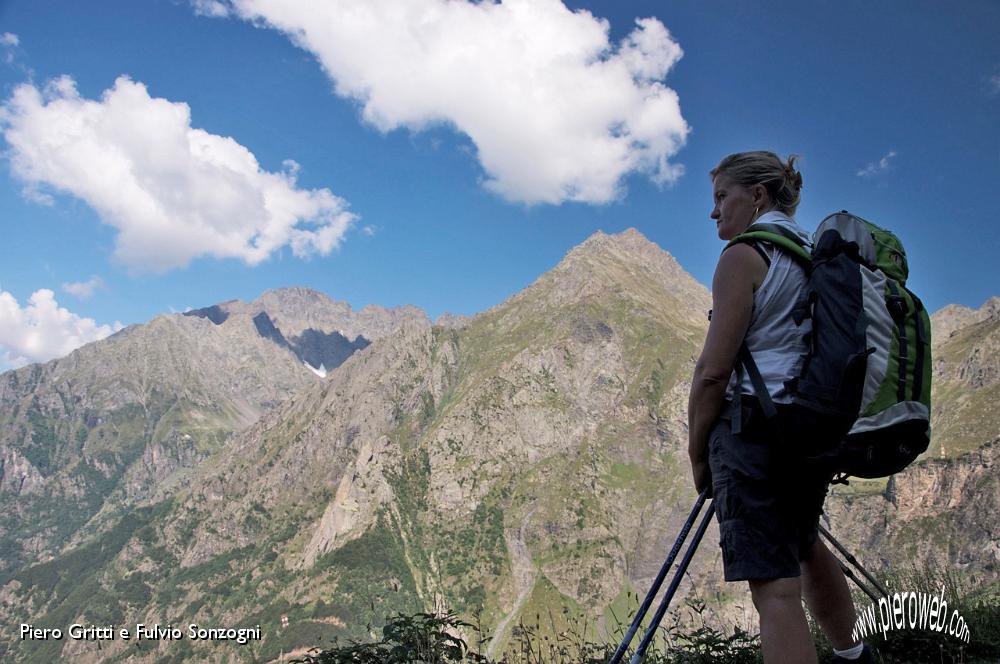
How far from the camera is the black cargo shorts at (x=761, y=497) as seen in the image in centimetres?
346

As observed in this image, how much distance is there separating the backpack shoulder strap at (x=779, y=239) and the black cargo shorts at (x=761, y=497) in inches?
36.3

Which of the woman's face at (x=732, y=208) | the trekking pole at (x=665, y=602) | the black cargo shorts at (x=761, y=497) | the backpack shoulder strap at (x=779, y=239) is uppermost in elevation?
the woman's face at (x=732, y=208)

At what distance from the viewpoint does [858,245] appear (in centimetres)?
371

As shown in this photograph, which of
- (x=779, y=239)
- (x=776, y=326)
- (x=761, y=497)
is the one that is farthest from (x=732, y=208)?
(x=761, y=497)

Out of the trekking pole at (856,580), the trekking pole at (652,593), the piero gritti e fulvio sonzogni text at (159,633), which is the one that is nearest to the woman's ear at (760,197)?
the trekking pole at (652,593)

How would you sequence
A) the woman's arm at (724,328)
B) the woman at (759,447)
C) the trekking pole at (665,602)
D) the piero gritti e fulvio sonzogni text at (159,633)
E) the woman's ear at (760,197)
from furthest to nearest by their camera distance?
1. the piero gritti e fulvio sonzogni text at (159,633)
2. the woman's ear at (760,197)
3. the trekking pole at (665,602)
4. the woman's arm at (724,328)
5. the woman at (759,447)

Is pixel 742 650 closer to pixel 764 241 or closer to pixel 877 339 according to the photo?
pixel 877 339

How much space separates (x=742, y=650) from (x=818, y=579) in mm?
1954

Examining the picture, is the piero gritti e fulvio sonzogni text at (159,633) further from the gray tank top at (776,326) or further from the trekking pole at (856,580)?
the gray tank top at (776,326)

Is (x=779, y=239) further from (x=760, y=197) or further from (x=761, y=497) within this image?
(x=761, y=497)

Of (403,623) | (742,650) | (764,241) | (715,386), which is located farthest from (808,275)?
(403,623)

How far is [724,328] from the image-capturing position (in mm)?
3633

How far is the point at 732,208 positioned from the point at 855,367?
149 centimetres

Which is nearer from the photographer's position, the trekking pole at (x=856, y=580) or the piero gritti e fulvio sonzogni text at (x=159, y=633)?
the trekking pole at (x=856, y=580)
